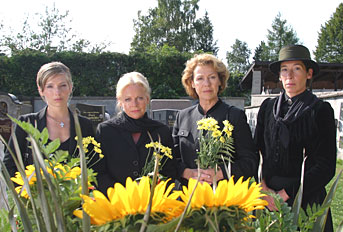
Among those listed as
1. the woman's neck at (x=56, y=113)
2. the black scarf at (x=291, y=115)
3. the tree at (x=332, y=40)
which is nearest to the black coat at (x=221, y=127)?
the black scarf at (x=291, y=115)

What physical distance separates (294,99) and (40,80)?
183 centimetres

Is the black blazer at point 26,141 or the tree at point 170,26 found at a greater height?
the tree at point 170,26

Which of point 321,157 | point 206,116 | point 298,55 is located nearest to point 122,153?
point 206,116

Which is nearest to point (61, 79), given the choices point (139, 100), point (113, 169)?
point (139, 100)

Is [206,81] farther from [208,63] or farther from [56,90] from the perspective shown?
[56,90]

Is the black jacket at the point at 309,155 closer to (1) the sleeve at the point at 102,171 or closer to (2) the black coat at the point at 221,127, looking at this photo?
(2) the black coat at the point at 221,127

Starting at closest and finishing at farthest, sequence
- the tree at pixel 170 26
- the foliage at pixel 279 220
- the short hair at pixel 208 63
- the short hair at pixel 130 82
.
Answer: the foliage at pixel 279 220, the short hair at pixel 130 82, the short hair at pixel 208 63, the tree at pixel 170 26

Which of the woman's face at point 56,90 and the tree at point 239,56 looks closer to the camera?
the woman's face at point 56,90

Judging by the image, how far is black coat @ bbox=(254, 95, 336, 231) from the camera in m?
2.21

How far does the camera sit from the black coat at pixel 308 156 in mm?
2205

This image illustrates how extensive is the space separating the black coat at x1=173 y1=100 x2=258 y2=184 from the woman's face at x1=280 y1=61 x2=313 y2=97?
0.38m

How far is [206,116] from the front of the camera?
95.0 inches

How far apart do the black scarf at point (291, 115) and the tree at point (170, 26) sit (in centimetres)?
3749

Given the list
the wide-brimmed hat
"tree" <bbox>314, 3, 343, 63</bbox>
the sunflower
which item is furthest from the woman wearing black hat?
"tree" <bbox>314, 3, 343, 63</bbox>
